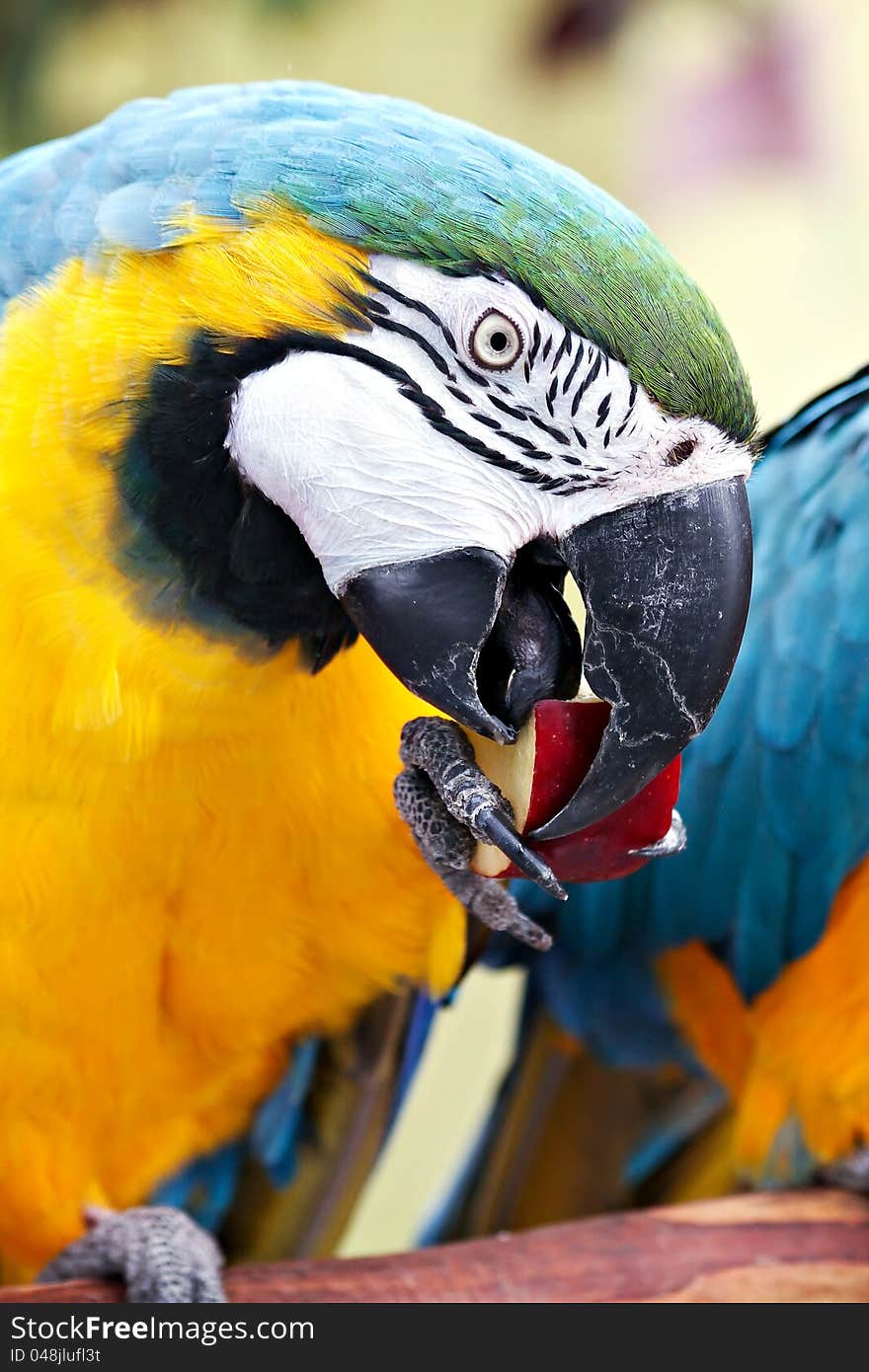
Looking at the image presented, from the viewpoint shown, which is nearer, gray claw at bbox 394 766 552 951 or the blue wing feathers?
gray claw at bbox 394 766 552 951

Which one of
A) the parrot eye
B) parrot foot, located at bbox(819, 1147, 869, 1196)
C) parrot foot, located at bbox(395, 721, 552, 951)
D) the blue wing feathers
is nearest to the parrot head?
the parrot eye

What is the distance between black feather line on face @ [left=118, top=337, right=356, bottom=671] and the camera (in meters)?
0.87

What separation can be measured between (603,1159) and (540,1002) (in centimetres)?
24

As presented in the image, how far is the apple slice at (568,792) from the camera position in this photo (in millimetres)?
879

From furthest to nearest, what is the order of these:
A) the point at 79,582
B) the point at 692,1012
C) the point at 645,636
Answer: the point at 692,1012
the point at 79,582
the point at 645,636

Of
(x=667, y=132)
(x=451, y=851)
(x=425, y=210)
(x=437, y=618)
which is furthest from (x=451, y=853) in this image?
(x=667, y=132)

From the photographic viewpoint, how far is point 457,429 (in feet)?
2.73

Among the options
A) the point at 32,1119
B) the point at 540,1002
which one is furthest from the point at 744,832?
the point at 32,1119

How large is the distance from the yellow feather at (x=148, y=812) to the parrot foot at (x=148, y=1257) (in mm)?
34

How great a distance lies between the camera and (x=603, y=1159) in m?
1.71

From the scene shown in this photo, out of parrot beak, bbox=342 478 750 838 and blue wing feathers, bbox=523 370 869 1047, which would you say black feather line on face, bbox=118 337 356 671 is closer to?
parrot beak, bbox=342 478 750 838

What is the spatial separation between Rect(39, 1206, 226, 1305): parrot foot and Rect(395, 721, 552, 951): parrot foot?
1.47ft
